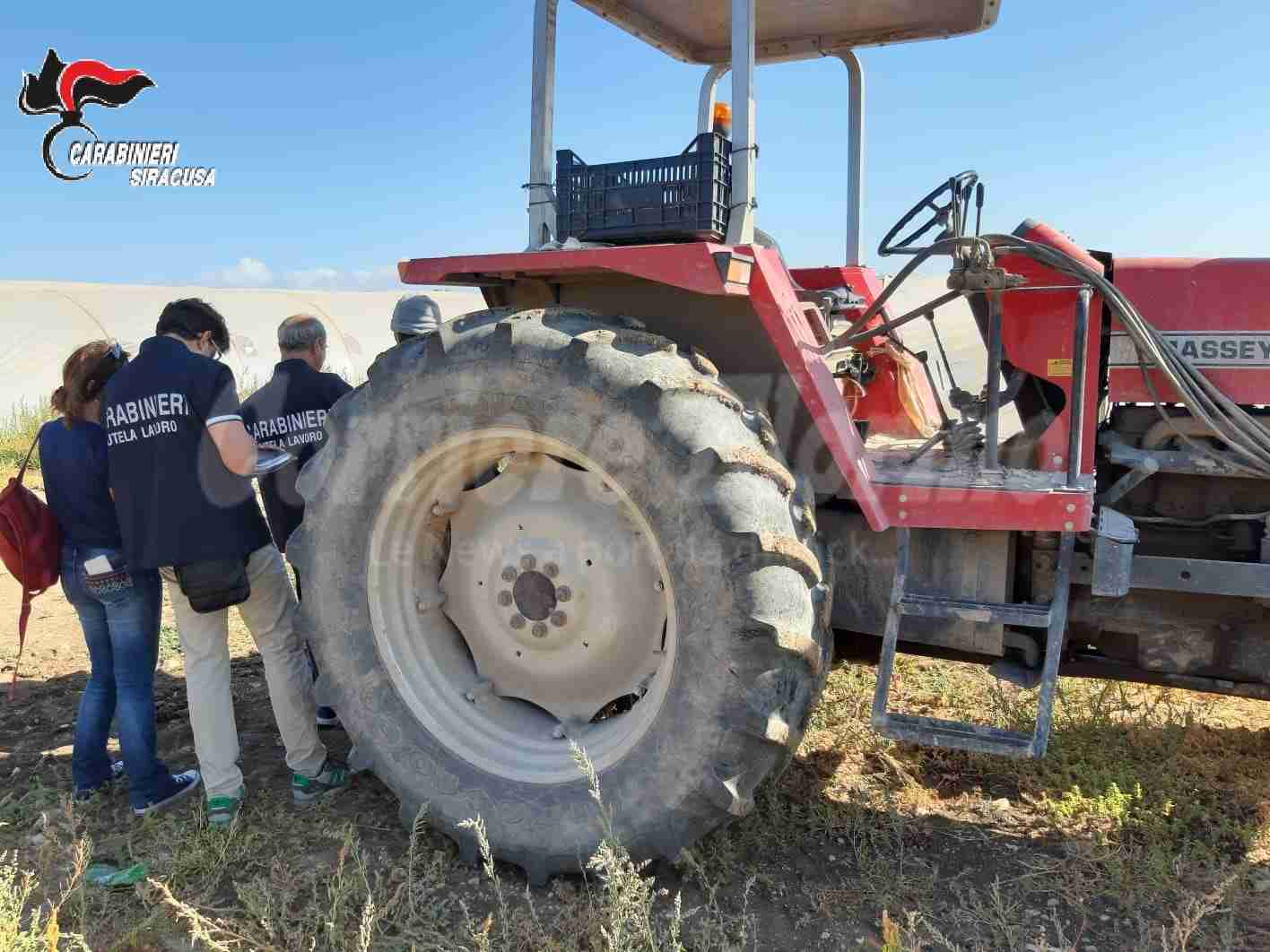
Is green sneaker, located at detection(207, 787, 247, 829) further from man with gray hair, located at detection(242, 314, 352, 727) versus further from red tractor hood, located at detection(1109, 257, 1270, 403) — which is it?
red tractor hood, located at detection(1109, 257, 1270, 403)

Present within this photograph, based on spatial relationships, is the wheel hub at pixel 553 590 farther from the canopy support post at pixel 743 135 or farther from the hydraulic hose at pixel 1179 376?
the hydraulic hose at pixel 1179 376

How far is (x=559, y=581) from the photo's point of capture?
9.07ft

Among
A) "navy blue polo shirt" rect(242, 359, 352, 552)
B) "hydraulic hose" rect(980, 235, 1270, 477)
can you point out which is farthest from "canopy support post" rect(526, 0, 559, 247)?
"hydraulic hose" rect(980, 235, 1270, 477)

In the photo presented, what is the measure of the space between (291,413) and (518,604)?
5.23 ft

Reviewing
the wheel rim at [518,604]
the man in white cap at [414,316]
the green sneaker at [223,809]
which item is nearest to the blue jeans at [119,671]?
the green sneaker at [223,809]

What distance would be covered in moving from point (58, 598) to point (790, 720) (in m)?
5.25

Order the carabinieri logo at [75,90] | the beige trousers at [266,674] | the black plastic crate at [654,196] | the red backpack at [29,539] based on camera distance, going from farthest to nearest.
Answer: the carabinieri logo at [75,90]
the red backpack at [29,539]
the beige trousers at [266,674]
the black plastic crate at [654,196]

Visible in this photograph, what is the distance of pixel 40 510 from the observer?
3.42 meters

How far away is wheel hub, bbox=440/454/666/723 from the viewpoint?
272 cm

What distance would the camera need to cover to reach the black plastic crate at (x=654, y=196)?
9.22ft

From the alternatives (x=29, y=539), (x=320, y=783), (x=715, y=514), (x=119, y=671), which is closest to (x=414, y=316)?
(x=29, y=539)

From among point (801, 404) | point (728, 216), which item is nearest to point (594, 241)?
point (728, 216)

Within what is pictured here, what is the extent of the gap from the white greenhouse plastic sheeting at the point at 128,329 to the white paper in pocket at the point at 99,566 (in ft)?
30.2

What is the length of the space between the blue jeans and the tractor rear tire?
0.86m
